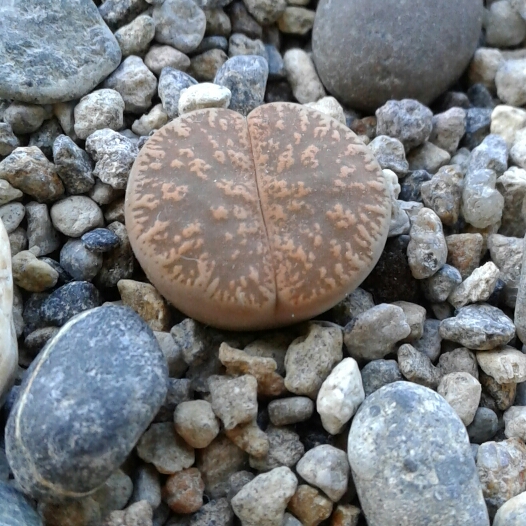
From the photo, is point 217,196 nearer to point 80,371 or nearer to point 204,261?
point 204,261

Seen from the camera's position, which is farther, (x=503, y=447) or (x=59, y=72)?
(x=59, y=72)

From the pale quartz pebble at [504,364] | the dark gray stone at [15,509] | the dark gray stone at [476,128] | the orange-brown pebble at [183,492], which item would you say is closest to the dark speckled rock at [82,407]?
the dark gray stone at [15,509]

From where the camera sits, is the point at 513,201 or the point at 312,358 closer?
the point at 312,358

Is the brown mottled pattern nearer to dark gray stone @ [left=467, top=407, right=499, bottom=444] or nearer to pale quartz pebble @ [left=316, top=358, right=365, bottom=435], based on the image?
pale quartz pebble @ [left=316, top=358, right=365, bottom=435]

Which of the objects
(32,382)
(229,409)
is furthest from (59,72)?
(229,409)

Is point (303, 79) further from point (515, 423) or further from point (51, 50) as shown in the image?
point (515, 423)

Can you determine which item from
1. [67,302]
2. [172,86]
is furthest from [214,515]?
[172,86]

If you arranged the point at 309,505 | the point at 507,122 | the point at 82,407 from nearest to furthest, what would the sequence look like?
the point at 82,407, the point at 309,505, the point at 507,122

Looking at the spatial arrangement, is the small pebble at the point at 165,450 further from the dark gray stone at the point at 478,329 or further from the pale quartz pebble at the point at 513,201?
the pale quartz pebble at the point at 513,201
